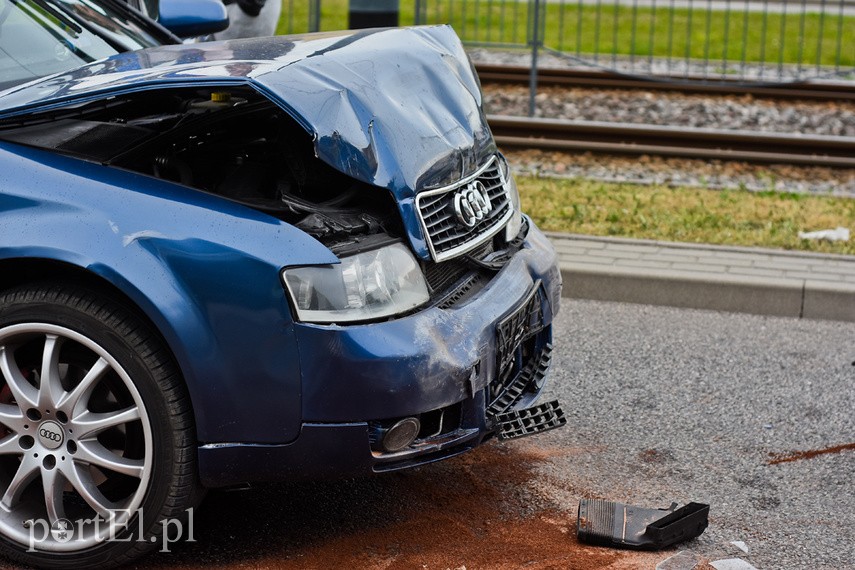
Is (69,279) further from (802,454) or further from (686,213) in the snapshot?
(686,213)

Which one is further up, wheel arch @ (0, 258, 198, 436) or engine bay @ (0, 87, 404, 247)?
engine bay @ (0, 87, 404, 247)

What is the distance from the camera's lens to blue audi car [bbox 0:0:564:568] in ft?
10.8

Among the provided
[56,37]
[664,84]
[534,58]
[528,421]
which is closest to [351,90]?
[528,421]

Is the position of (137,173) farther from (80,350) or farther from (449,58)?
(449,58)

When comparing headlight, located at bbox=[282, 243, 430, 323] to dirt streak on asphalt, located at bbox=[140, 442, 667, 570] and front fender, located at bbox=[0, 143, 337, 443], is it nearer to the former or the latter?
front fender, located at bbox=[0, 143, 337, 443]

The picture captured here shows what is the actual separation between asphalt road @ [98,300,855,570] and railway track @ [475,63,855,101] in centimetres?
608

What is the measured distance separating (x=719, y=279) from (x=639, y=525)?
2768 millimetres

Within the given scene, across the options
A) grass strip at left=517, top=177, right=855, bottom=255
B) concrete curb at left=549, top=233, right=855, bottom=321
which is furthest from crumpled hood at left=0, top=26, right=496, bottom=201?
grass strip at left=517, top=177, right=855, bottom=255

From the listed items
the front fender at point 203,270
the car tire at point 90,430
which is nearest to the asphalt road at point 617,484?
the car tire at point 90,430

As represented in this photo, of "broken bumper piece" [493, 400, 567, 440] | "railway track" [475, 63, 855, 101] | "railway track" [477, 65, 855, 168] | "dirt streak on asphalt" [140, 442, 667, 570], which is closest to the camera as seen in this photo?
"dirt streak on asphalt" [140, 442, 667, 570]

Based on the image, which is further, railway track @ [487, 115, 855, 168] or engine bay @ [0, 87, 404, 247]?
railway track @ [487, 115, 855, 168]

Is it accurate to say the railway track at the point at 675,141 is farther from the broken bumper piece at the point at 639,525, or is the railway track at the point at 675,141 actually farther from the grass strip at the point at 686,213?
the broken bumper piece at the point at 639,525

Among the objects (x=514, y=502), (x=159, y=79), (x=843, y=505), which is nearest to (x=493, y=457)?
(x=514, y=502)

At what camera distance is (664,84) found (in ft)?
38.5
